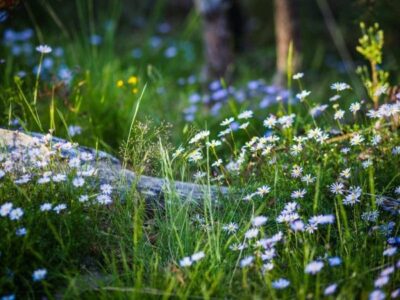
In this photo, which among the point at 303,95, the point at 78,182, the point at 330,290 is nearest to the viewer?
the point at 330,290

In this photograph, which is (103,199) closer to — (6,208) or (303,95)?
(6,208)

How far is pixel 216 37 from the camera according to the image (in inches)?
210

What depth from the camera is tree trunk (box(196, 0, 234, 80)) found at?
17.1 feet

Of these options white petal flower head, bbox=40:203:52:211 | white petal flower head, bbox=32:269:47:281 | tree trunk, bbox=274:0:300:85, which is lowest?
white petal flower head, bbox=32:269:47:281

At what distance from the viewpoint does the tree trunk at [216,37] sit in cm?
521

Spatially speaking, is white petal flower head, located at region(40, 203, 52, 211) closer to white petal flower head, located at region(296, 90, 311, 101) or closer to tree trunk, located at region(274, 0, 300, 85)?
white petal flower head, located at region(296, 90, 311, 101)

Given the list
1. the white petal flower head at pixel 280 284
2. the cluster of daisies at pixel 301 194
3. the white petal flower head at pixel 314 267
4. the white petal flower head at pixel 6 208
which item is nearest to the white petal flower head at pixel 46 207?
the white petal flower head at pixel 6 208

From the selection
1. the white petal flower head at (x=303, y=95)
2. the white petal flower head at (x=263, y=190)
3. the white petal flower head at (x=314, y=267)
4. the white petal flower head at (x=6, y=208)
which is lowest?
the white petal flower head at (x=314, y=267)

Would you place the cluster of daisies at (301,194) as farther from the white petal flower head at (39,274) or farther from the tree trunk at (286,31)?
the tree trunk at (286,31)

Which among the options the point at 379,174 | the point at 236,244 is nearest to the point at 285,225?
the point at 236,244

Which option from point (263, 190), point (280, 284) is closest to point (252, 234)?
point (280, 284)

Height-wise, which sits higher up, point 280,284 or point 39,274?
point 39,274

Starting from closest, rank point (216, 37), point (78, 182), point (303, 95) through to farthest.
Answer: point (78, 182)
point (303, 95)
point (216, 37)

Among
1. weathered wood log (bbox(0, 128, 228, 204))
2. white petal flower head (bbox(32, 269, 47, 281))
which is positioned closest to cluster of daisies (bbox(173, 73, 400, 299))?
weathered wood log (bbox(0, 128, 228, 204))
